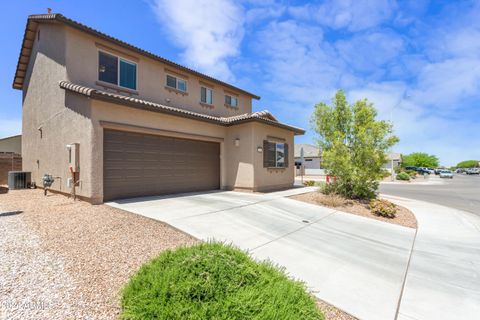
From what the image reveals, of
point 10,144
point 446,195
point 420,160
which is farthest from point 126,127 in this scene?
point 420,160

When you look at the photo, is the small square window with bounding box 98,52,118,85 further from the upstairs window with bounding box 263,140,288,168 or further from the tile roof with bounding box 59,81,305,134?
the upstairs window with bounding box 263,140,288,168

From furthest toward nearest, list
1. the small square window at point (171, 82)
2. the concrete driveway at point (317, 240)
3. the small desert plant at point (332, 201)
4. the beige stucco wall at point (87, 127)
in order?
1. the small square window at point (171, 82)
2. the small desert plant at point (332, 201)
3. the beige stucco wall at point (87, 127)
4. the concrete driveway at point (317, 240)

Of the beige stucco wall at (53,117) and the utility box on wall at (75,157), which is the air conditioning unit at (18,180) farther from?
the utility box on wall at (75,157)

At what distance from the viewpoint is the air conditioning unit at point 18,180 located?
12.2 m

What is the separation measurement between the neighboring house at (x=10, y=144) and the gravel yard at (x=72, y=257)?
20.5m

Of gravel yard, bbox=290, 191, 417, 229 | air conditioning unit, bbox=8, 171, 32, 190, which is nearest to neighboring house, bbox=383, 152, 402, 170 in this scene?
gravel yard, bbox=290, 191, 417, 229

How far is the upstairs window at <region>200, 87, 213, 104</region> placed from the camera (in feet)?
46.9

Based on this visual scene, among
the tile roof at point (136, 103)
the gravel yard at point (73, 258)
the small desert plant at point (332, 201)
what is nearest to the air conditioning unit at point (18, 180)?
the tile roof at point (136, 103)

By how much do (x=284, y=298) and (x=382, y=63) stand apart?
15750 mm

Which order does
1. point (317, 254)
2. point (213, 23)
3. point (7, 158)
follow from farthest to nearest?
1. point (7, 158)
2. point (213, 23)
3. point (317, 254)

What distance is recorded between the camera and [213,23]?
1015 centimetres

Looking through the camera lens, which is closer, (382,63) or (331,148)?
(331,148)

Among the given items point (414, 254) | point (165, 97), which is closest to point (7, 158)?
point (165, 97)

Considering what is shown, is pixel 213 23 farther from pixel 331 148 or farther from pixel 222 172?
pixel 331 148
